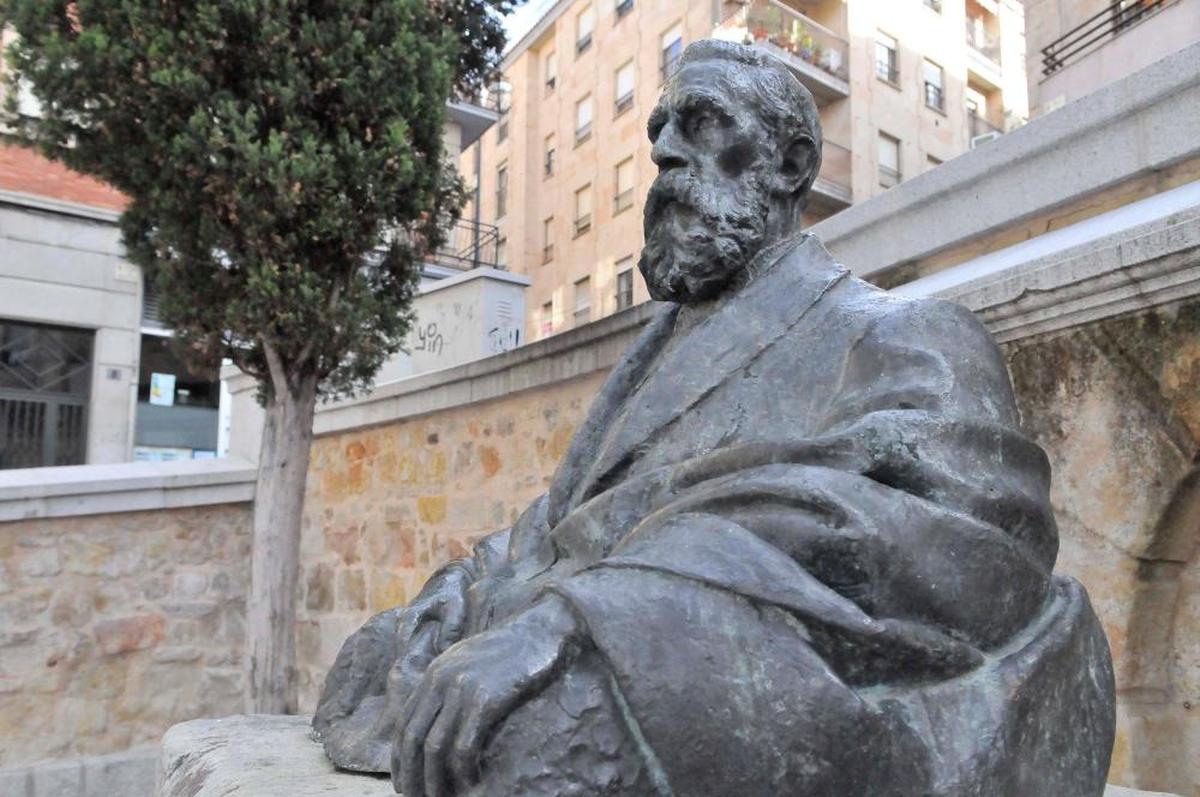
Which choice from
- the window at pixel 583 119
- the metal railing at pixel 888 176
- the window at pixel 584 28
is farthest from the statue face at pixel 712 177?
the window at pixel 584 28

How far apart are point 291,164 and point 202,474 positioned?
9.11 feet

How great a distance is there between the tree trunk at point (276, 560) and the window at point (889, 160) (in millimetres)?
17207

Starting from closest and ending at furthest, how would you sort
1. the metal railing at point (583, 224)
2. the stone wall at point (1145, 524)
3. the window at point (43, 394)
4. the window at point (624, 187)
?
the stone wall at point (1145, 524) < the window at point (43, 394) < the window at point (624, 187) < the metal railing at point (583, 224)

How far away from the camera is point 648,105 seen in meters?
22.6

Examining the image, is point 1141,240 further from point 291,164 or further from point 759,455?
point 291,164

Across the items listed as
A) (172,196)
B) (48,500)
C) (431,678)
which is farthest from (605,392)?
(48,500)

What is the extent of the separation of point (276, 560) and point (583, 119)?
70.0 ft

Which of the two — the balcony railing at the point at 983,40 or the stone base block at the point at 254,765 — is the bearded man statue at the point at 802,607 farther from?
the balcony railing at the point at 983,40

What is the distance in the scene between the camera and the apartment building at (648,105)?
65.5 ft

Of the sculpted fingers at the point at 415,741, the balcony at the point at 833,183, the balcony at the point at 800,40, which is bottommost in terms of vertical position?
the sculpted fingers at the point at 415,741

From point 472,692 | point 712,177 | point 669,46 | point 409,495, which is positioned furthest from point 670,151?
point 669,46

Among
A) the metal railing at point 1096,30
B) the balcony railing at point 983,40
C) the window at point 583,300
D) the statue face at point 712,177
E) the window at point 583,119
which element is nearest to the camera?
the statue face at point 712,177

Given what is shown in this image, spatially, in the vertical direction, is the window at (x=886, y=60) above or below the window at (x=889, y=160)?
above

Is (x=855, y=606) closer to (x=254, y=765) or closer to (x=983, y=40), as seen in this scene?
(x=254, y=765)
